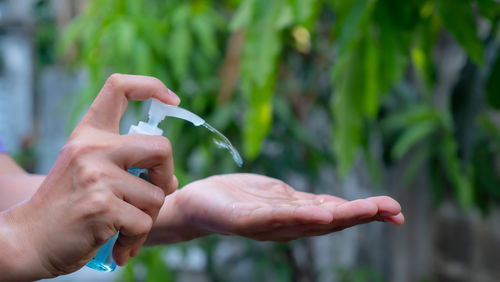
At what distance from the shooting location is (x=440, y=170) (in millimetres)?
1241

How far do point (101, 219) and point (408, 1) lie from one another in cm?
44

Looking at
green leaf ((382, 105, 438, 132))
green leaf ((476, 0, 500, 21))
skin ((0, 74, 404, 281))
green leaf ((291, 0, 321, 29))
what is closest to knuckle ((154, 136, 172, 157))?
skin ((0, 74, 404, 281))

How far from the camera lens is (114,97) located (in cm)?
43

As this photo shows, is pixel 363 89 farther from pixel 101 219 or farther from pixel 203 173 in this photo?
pixel 203 173

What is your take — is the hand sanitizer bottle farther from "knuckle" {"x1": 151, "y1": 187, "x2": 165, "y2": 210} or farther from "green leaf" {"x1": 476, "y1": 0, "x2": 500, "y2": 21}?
"green leaf" {"x1": 476, "y1": 0, "x2": 500, "y2": 21}

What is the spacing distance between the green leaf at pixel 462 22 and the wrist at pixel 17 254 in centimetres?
45

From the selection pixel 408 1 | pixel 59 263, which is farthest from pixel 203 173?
pixel 59 263

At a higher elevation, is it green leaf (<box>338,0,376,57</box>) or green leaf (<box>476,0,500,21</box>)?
green leaf (<box>476,0,500,21</box>)

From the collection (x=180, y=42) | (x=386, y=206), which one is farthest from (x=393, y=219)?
(x=180, y=42)

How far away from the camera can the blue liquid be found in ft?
1.45

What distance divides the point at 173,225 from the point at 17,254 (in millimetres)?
212

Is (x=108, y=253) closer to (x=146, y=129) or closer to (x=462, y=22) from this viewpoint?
(x=146, y=129)

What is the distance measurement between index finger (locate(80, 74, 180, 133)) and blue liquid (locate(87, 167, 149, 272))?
0.12 feet

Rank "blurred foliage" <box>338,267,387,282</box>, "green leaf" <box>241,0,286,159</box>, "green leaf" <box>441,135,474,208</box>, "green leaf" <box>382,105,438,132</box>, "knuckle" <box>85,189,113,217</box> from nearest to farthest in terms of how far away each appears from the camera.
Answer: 1. "knuckle" <box>85,189,113,217</box>
2. "green leaf" <box>241,0,286,159</box>
3. "green leaf" <box>441,135,474,208</box>
4. "green leaf" <box>382,105,438,132</box>
5. "blurred foliage" <box>338,267,387,282</box>
